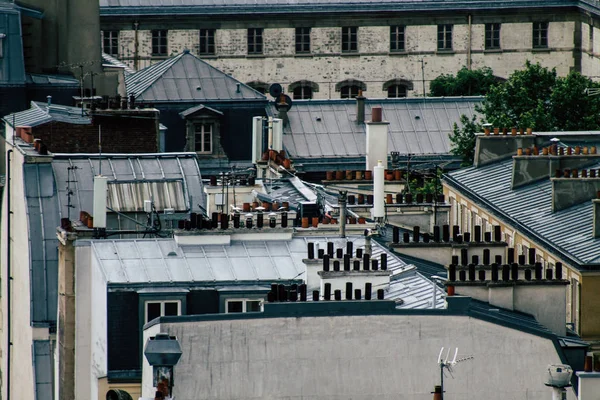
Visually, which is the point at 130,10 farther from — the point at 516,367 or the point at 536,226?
the point at 516,367

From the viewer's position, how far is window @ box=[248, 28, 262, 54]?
148 meters

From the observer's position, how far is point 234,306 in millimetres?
56594

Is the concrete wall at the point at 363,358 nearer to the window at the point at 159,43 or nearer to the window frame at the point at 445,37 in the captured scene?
the window at the point at 159,43

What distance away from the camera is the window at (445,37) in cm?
14988

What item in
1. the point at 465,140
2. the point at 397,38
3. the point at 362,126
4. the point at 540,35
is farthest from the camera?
the point at 540,35

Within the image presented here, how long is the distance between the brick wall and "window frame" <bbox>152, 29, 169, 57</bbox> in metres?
70.4

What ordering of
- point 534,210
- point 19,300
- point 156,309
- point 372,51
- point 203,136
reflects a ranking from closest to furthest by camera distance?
point 156,309 → point 19,300 → point 534,210 → point 203,136 → point 372,51

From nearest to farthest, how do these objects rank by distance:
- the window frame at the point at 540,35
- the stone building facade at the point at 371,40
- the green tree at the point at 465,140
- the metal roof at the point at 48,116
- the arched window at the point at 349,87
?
the metal roof at the point at 48,116 < the green tree at the point at 465,140 < the stone building facade at the point at 371,40 < the arched window at the point at 349,87 < the window frame at the point at 540,35

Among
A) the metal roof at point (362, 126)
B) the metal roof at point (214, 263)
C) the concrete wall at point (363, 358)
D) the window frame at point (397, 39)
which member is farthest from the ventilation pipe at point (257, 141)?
the window frame at point (397, 39)

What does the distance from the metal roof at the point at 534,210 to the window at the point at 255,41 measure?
63874 mm

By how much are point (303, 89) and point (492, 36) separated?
37.2 ft

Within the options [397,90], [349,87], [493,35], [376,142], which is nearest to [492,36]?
[493,35]

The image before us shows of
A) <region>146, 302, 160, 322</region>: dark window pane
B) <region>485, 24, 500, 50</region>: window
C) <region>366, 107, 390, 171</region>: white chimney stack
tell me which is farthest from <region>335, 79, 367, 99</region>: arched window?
<region>146, 302, 160, 322</region>: dark window pane

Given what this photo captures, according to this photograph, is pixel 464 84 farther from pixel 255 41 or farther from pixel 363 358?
pixel 363 358
